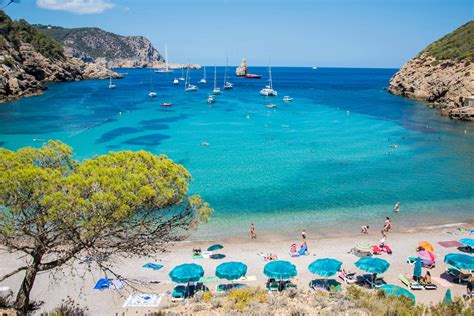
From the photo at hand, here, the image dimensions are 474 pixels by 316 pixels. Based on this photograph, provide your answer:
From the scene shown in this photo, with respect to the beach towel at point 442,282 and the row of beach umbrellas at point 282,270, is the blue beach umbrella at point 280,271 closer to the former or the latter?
the row of beach umbrellas at point 282,270

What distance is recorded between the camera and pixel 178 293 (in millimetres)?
16328

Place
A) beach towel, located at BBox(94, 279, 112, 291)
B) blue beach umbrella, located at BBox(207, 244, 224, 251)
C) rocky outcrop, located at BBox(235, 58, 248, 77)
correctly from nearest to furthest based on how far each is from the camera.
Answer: beach towel, located at BBox(94, 279, 112, 291)
blue beach umbrella, located at BBox(207, 244, 224, 251)
rocky outcrop, located at BBox(235, 58, 248, 77)

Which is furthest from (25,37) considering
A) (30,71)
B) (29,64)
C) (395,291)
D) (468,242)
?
(395,291)

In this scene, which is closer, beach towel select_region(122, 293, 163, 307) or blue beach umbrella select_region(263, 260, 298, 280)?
beach towel select_region(122, 293, 163, 307)

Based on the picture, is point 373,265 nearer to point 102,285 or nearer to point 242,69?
point 102,285

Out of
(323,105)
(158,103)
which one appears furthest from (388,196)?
(158,103)

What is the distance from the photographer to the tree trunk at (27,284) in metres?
10.7

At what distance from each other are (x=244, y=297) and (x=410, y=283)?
8350 mm

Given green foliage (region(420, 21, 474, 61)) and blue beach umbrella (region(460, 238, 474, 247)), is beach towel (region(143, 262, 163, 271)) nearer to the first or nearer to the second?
blue beach umbrella (region(460, 238, 474, 247))

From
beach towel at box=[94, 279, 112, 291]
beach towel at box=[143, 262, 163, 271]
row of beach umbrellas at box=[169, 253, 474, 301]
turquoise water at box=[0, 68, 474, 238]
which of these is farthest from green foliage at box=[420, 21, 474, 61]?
beach towel at box=[94, 279, 112, 291]

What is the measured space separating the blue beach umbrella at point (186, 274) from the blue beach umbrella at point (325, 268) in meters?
5.01

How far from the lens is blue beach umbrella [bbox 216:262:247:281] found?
16406 mm

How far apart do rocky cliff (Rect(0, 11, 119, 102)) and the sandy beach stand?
71400 millimetres

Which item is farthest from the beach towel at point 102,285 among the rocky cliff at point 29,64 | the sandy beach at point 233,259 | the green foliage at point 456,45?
the green foliage at point 456,45
